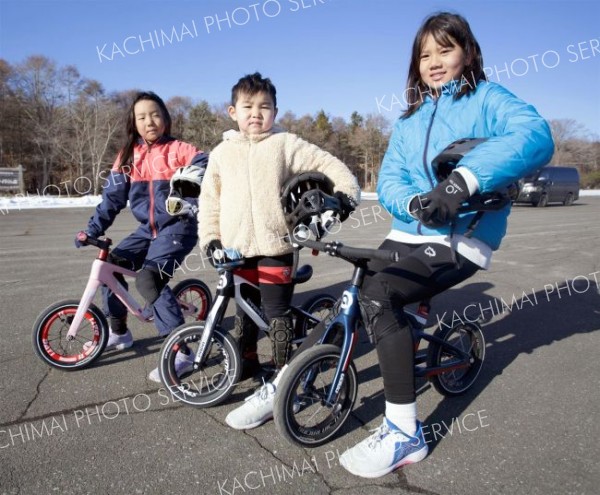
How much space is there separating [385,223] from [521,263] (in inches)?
257

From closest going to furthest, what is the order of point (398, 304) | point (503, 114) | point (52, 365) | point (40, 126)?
point (503, 114) → point (398, 304) → point (52, 365) → point (40, 126)

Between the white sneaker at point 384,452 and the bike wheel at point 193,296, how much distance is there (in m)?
2.32

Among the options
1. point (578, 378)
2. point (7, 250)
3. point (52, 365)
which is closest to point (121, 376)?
point (52, 365)

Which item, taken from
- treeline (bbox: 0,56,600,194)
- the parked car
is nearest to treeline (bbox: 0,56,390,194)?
treeline (bbox: 0,56,600,194)

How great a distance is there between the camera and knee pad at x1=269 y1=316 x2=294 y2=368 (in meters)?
3.00

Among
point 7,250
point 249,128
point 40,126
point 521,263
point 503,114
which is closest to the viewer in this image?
point 503,114

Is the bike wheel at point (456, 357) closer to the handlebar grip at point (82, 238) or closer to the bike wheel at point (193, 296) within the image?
the bike wheel at point (193, 296)

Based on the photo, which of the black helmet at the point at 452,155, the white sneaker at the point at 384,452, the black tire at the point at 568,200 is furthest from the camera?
the black tire at the point at 568,200

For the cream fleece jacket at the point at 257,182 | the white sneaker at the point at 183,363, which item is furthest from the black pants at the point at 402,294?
the white sneaker at the point at 183,363

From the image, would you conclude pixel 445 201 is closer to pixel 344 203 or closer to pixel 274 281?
pixel 344 203

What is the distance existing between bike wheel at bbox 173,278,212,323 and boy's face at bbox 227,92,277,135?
201 cm

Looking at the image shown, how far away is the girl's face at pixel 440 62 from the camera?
2377mm

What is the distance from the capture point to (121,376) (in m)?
3.38

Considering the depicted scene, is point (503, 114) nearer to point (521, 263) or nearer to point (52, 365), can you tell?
point (52, 365)
